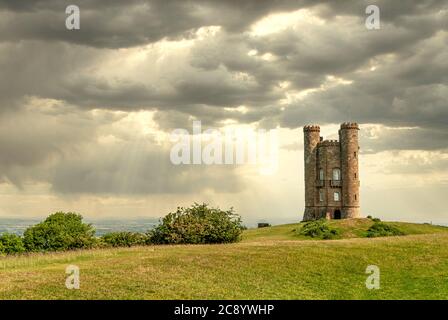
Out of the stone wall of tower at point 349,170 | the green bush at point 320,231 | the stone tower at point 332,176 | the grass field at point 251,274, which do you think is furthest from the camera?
the stone tower at point 332,176

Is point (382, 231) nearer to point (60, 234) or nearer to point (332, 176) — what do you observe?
point (332, 176)

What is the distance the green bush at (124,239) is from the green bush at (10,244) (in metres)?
11.4

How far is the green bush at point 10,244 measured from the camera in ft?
174

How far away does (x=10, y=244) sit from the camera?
53.8 meters

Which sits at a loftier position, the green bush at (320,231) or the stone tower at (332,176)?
the stone tower at (332,176)

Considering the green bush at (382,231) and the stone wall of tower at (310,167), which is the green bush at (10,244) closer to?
the green bush at (382,231)

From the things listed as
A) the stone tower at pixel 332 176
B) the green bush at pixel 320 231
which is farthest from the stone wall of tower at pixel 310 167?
the green bush at pixel 320 231

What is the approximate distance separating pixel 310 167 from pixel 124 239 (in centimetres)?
4470

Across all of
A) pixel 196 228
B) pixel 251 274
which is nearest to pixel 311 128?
pixel 196 228

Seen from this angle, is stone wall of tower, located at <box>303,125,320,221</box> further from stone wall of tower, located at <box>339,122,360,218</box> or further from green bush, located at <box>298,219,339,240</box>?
green bush, located at <box>298,219,339,240</box>

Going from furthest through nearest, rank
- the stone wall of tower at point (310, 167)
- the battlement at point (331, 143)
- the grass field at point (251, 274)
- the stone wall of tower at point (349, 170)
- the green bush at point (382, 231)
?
1. the stone wall of tower at point (310, 167)
2. the battlement at point (331, 143)
3. the stone wall of tower at point (349, 170)
4. the green bush at point (382, 231)
5. the grass field at point (251, 274)

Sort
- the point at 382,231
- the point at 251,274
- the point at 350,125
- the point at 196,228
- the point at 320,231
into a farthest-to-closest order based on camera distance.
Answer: the point at 350,125 < the point at 382,231 < the point at 320,231 < the point at 196,228 < the point at 251,274

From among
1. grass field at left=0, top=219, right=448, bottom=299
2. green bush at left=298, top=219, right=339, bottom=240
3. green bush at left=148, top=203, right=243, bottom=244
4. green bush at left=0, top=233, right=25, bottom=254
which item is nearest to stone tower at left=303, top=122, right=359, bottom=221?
green bush at left=298, top=219, right=339, bottom=240
